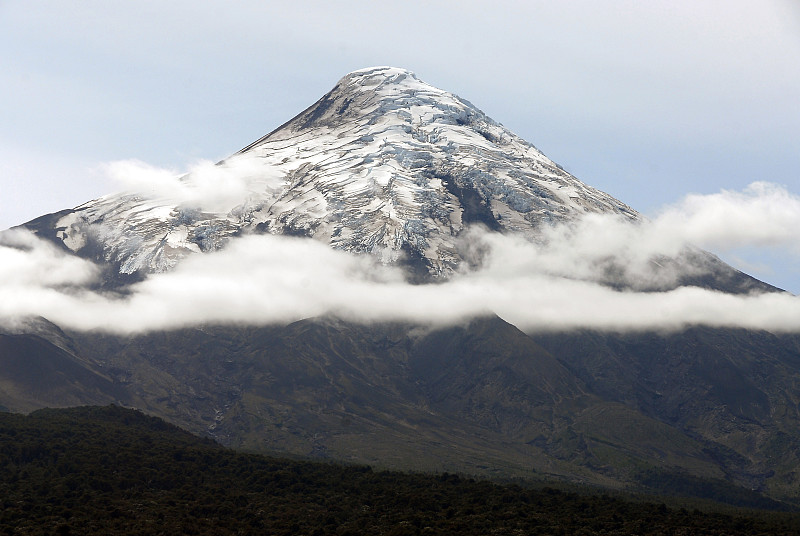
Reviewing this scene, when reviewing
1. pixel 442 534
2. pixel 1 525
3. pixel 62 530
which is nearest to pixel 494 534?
pixel 442 534

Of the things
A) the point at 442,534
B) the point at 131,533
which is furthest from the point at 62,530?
the point at 442,534

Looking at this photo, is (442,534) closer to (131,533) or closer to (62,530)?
(131,533)

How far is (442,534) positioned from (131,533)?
61.2 metres

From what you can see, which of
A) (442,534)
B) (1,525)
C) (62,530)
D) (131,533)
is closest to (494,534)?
(442,534)

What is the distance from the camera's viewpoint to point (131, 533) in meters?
197

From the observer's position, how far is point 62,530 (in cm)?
19250

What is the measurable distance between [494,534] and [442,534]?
34.0 feet

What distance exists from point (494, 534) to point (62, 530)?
8380 centimetres

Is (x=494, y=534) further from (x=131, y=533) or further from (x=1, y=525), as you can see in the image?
(x=1, y=525)

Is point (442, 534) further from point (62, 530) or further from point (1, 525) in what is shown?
point (1, 525)

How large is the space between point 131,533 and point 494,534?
235 feet

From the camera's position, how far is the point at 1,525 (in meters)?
199

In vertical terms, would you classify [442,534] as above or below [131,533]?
above

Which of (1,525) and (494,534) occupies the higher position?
(494,534)
